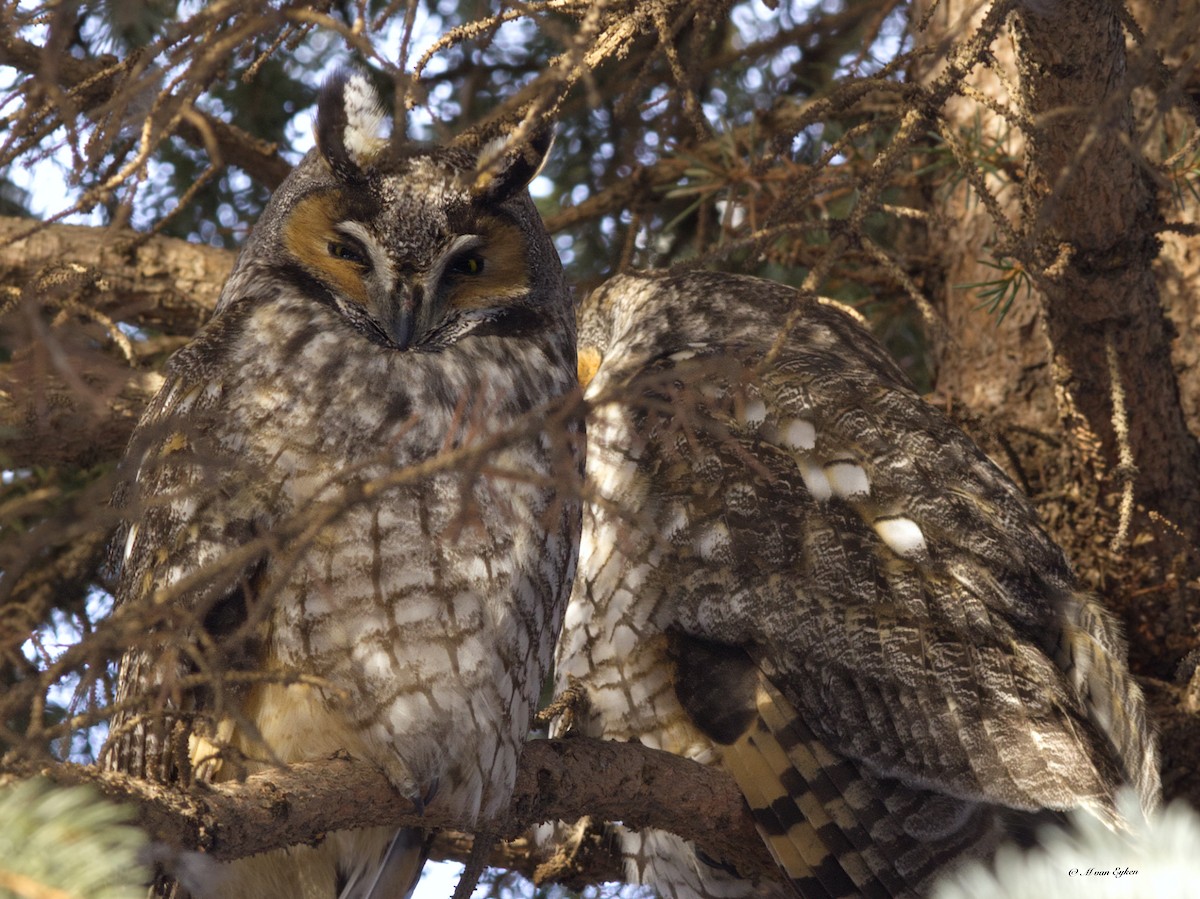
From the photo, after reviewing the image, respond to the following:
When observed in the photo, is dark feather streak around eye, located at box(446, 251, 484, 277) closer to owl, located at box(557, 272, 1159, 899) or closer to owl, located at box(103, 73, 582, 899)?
owl, located at box(103, 73, 582, 899)

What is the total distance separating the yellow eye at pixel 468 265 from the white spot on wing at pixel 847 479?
0.85 meters

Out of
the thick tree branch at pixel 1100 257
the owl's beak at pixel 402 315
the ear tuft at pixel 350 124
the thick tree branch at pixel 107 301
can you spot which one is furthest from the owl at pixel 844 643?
the thick tree branch at pixel 107 301

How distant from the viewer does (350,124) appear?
199 centimetres

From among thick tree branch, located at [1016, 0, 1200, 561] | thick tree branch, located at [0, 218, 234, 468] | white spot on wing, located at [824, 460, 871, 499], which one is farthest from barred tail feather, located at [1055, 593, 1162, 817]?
thick tree branch, located at [0, 218, 234, 468]

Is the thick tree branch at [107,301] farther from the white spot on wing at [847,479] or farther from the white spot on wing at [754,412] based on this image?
the white spot on wing at [847,479]

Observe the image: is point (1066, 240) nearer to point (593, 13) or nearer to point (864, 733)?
point (864, 733)

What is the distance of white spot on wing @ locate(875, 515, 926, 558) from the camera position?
2334 mm

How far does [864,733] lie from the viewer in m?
2.18

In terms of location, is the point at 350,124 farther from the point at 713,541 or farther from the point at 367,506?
the point at 713,541

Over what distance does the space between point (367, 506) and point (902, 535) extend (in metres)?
1.12

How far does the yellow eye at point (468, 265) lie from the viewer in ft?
6.48

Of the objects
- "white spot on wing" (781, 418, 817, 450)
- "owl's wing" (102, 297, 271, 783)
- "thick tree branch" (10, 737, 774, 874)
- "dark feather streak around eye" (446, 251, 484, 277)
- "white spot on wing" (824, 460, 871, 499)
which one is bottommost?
"thick tree branch" (10, 737, 774, 874)

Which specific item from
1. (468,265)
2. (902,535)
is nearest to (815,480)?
(902,535)

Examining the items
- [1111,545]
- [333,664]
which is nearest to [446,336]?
[333,664]
